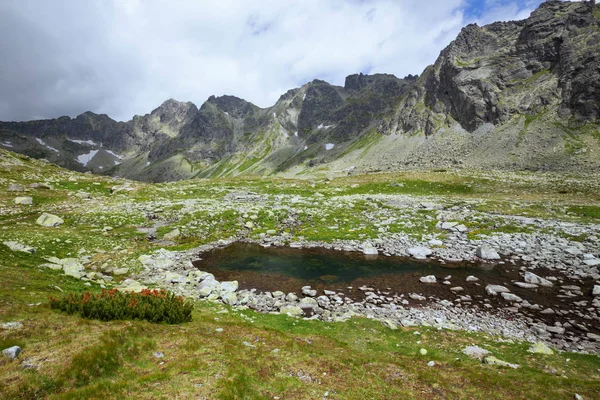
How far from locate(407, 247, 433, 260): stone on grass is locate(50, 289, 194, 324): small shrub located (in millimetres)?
20798

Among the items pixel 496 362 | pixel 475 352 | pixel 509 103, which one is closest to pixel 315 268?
pixel 475 352

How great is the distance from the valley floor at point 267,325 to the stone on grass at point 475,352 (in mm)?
423

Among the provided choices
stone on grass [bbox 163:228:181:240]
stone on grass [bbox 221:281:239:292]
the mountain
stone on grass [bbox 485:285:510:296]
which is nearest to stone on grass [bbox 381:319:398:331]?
stone on grass [bbox 485:285:510:296]

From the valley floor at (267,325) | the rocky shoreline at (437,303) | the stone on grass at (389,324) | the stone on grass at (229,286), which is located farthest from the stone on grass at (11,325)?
the stone on grass at (389,324)

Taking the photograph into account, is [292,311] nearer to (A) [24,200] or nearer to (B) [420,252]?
(B) [420,252]

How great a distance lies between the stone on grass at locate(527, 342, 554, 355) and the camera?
12281mm

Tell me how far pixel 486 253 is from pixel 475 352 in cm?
1603

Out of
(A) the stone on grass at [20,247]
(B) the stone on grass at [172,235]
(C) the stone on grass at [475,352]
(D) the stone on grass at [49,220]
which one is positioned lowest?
(C) the stone on grass at [475,352]

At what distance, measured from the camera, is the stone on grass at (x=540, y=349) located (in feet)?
40.3

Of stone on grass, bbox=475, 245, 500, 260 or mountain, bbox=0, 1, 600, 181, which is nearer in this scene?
stone on grass, bbox=475, 245, 500, 260

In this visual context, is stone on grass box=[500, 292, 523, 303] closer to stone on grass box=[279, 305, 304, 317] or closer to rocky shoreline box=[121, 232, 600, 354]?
rocky shoreline box=[121, 232, 600, 354]

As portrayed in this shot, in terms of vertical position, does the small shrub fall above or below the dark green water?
above

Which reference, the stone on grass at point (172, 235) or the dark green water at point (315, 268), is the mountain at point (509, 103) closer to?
the dark green water at point (315, 268)

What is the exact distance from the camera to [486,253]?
25.3 meters
